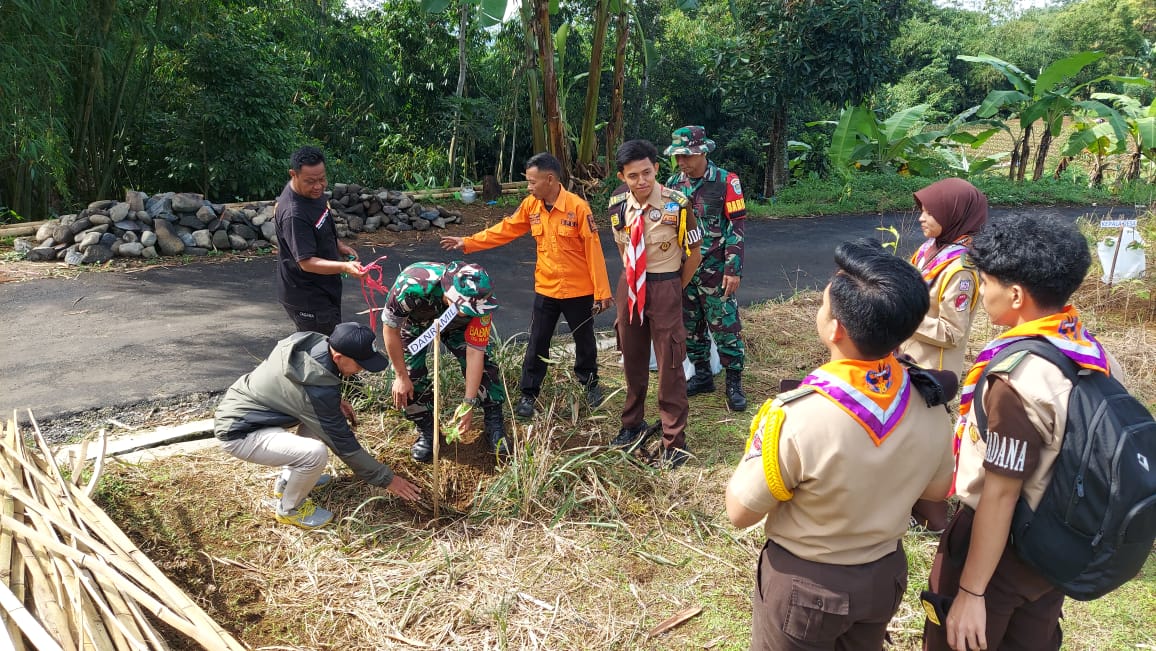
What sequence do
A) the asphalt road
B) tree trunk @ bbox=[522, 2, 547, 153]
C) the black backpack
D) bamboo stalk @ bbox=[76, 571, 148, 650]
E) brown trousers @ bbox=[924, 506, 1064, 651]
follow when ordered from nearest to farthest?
the black backpack
brown trousers @ bbox=[924, 506, 1064, 651]
bamboo stalk @ bbox=[76, 571, 148, 650]
the asphalt road
tree trunk @ bbox=[522, 2, 547, 153]

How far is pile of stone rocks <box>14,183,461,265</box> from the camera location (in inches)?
305

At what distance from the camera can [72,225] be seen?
25.8 ft

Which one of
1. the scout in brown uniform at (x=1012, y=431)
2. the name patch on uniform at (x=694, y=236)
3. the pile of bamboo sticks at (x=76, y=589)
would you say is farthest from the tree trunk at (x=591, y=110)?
the scout in brown uniform at (x=1012, y=431)

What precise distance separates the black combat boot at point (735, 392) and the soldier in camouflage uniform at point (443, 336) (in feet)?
5.11

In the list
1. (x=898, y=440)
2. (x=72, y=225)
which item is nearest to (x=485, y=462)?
(x=898, y=440)

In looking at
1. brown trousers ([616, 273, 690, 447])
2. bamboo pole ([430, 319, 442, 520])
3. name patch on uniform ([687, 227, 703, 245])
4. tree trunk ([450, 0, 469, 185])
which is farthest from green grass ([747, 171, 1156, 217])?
bamboo pole ([430, 319, 442, 520])

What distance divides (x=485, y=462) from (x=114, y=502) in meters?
1.76

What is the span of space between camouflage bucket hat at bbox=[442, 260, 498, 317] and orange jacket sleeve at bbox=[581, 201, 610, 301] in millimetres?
902

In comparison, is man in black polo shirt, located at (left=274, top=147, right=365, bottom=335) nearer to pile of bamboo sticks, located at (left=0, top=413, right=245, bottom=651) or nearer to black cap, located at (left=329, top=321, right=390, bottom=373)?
black cap, located at (left=329, top=321, right=390, bottom=373)

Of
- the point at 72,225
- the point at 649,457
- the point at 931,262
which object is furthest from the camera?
the point at 72,225

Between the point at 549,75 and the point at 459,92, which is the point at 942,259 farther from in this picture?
the point at 459,92

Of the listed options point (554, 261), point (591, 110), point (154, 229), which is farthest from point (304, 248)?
point (591, 110)

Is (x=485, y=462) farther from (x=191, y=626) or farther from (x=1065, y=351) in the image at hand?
(x=1065, y=351)

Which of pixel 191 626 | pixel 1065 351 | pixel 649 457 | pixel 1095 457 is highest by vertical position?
pixel 1065 351
